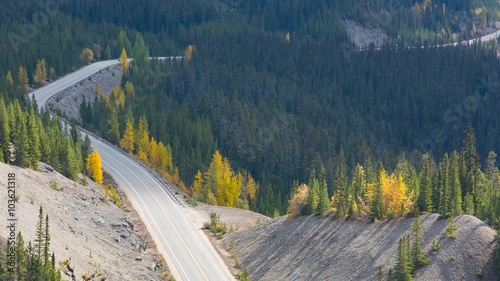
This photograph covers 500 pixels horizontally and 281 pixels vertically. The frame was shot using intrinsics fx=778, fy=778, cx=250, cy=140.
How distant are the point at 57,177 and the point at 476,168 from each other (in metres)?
46.8

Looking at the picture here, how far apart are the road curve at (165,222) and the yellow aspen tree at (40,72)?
1761 inches

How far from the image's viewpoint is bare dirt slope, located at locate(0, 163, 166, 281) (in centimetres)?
6325

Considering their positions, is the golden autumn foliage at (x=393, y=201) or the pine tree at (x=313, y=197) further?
the pine tree at (x=313, y=197)

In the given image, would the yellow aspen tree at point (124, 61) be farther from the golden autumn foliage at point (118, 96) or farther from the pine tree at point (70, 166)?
the pine tree at point (70, 166)

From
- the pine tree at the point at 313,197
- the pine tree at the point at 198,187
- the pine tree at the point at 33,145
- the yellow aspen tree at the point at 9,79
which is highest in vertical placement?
the pine tree at the point at 33,145

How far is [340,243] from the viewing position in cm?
7056

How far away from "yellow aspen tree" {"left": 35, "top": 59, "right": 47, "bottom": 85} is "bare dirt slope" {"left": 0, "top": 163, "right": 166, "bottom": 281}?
288 ft

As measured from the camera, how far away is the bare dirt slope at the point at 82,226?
63.2 m

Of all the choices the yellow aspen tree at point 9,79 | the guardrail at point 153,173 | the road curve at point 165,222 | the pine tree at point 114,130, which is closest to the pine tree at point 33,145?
the road curve at point 165,222

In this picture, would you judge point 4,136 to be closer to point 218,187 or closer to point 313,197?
point 313,197

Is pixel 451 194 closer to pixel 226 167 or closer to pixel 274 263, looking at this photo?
pixel 274 263

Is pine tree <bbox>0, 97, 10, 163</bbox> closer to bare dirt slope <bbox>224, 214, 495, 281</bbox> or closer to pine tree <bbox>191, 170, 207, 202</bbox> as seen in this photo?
Answer: bare dirt slope <bbox>224, 214, 495, 281</bbox>

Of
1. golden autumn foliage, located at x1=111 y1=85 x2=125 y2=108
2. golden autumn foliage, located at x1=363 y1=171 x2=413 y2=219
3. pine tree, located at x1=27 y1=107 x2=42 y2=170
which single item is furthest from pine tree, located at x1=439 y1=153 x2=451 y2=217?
golden autumn foliage, located at x1=111 y1=85 x2=125 y2=108

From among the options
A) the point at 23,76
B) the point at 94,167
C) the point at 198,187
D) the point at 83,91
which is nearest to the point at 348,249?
the point at 94,167
